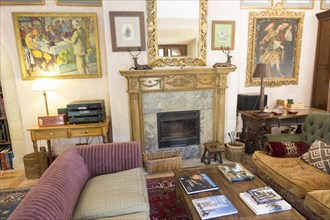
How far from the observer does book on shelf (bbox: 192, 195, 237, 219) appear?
1505 mm

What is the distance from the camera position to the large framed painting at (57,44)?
299cm

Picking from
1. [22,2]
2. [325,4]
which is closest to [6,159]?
[22,2]

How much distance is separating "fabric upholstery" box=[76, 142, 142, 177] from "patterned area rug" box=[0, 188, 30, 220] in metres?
1.04

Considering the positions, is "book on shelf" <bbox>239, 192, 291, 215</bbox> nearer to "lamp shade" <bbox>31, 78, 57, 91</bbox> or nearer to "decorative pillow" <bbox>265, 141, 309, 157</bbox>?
"decorative pillow" <bbox>265, 141, 309, 157</bbox>

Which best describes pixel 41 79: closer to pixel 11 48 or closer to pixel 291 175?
pixel 11 48

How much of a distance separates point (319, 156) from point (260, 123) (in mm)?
999

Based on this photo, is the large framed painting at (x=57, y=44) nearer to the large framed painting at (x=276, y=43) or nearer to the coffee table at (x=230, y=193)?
the coffee table at (x=230, y=193)

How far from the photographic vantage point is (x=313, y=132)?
2.49 metres

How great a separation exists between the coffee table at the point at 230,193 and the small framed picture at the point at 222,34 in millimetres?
1876

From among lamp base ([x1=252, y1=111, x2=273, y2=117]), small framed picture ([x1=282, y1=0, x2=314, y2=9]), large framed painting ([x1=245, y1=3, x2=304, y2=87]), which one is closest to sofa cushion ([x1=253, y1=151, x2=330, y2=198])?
lamp base ([x1=252, y1=111, x2=273, y2=117])

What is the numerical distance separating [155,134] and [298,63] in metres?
2.83

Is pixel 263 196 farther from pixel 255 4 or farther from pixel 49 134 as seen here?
pixel 255 4

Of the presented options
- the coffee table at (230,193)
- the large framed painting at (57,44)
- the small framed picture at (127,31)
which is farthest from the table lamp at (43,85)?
the coffee table at (230,193)

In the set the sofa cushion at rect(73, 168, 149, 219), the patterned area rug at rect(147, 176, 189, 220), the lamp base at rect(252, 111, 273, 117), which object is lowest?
the patterned area rug at rect(147, 176, 189, 220)
